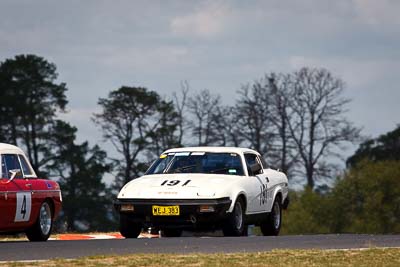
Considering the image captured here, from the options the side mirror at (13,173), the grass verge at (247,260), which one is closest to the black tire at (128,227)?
the side mirror at (13,173)

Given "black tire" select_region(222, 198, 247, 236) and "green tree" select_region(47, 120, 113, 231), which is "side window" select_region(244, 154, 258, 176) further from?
"green tree" select_region(47, 120, 113, 231)

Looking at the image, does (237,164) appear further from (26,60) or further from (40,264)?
(26,60)

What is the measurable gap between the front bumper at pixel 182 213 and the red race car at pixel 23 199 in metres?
1.53

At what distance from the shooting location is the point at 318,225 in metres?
79.9

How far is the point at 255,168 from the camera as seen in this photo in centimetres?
2486

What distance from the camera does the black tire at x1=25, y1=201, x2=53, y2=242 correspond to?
21.2 metres

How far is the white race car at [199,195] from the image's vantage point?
22.9m

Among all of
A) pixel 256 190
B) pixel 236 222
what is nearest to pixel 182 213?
pixel 236 222

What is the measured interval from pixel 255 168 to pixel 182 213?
2534 millimetres

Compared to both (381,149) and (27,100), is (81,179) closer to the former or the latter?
(27,100)

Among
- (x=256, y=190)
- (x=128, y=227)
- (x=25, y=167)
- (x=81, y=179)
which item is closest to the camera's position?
(x=25, y=167)

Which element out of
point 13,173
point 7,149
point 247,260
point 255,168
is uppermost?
point 255,168

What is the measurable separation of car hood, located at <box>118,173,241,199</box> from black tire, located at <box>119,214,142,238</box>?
0.40 m

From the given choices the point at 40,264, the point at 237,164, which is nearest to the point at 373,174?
the point at 237,164
